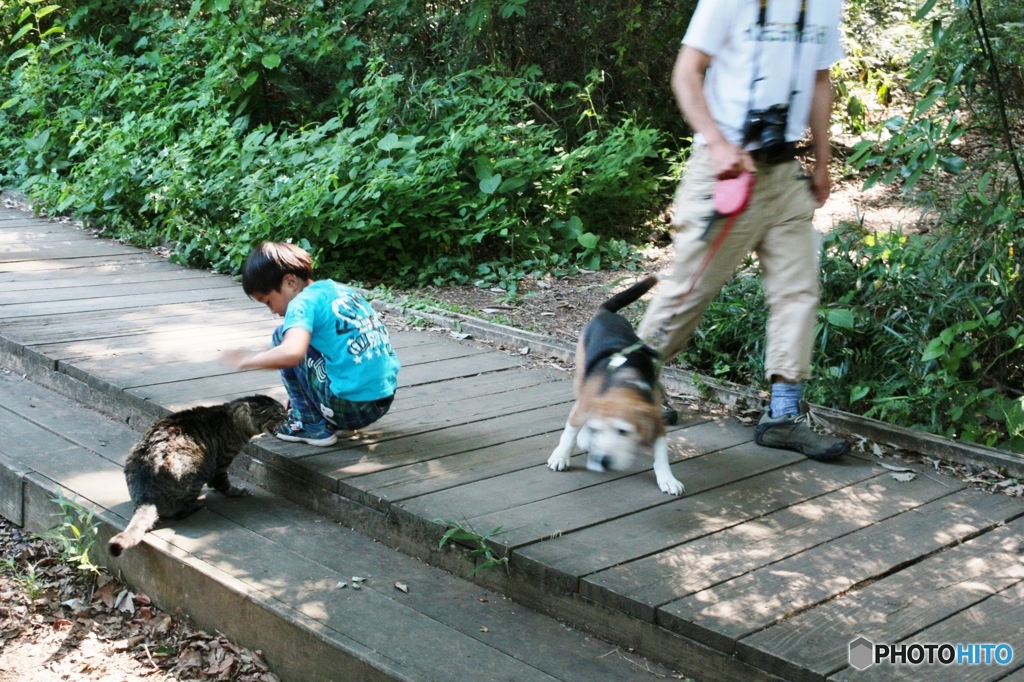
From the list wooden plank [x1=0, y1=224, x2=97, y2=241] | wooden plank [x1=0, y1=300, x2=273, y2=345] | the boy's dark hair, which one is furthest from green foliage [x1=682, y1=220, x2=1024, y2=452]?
wooden plank [x1=0, y1=224, x2=97, y2=241]

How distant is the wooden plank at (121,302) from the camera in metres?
6.44

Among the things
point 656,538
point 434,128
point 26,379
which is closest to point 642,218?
point 434,128

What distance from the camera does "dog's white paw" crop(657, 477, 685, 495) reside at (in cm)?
396

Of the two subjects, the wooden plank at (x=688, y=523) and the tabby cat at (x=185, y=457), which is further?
the tabby cat at (x=185, y=457)

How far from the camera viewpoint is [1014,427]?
4.48 m

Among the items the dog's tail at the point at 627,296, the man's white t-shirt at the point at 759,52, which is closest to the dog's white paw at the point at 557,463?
the dog's tail at the point at 627,296

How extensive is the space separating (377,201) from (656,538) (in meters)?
4.73

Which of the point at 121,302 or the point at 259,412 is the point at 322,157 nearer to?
the point at 121,302

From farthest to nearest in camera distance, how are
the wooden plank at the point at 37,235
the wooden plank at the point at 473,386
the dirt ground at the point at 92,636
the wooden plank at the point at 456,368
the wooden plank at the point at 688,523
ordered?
the wooden plank at the point at 37,235 → the wooden plank at the point at 456,368 → the wooden plank at the point at 473,386 → the dirt ground at the point at 92,636 → the wooden plank at the point at 688,523

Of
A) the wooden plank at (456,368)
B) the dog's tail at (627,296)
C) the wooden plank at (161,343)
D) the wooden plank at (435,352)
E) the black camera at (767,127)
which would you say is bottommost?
the wooden plank at (456,368)

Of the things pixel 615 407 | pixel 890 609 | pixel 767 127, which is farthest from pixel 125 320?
pixel 890 609

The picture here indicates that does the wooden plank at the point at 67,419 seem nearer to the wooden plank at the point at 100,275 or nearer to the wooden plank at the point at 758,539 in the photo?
the wooden plank at the point at 100,275

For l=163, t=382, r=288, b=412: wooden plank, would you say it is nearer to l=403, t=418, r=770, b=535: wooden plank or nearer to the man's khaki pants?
l=403, t=418, r=770, b=535: wooden plank

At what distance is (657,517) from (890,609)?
2.97 ft
